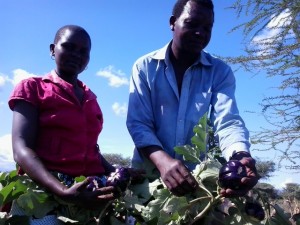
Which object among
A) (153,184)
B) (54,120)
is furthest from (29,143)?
(153,184)

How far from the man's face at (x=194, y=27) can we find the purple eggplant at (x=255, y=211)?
1067mm

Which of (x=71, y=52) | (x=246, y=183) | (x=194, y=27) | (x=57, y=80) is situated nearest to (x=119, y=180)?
(x=246, y=183)

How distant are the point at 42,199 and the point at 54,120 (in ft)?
1.35

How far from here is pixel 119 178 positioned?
1825 mm

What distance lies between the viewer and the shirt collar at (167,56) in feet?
8.70

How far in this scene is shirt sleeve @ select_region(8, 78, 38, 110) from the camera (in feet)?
7.18

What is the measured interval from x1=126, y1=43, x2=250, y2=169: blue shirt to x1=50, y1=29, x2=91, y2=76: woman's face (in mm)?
318

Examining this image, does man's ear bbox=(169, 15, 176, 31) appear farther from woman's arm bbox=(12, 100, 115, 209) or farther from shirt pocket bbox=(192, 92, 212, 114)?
woman's arm bbox=(12, 100, 115, 209)

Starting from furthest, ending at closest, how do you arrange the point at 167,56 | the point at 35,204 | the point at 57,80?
the point at 167,56, the point at 57,80, the point at 35,204

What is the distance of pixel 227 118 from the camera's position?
7.89ft

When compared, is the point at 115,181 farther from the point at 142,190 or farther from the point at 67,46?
the point at 67,46

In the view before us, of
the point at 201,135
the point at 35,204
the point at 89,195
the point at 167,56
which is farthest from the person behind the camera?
the point at 167,56

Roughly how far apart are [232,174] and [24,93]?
1.10 meters

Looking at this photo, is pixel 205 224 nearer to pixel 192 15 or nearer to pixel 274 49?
pixel 192 15
